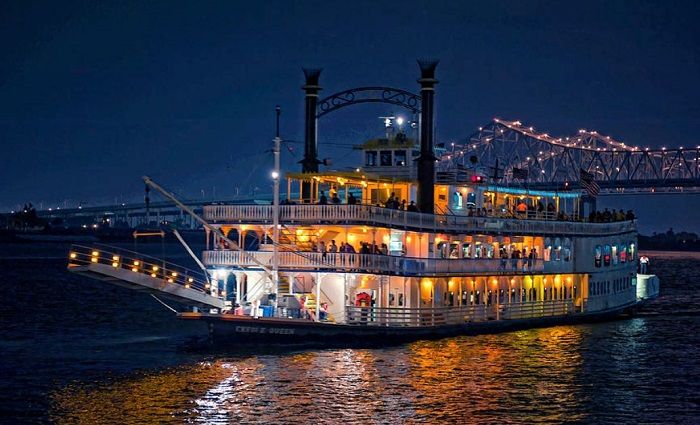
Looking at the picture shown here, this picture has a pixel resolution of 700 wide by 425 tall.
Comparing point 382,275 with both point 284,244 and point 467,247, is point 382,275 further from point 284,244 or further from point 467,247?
point 467,247

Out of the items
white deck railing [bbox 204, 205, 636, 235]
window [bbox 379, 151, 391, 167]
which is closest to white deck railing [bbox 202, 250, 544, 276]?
white deck railing [bbox 204, 205, 636, 235]

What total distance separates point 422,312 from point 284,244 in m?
5.67

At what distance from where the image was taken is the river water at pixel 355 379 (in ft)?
103

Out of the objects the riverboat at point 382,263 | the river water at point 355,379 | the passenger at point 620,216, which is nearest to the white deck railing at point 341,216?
the riverboat at point 382,263

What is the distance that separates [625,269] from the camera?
5916cm

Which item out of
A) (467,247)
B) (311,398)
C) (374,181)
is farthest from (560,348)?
(311,398)

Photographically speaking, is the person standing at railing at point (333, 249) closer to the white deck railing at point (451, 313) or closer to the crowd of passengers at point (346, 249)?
the crowd of passengers at point (346, 249)

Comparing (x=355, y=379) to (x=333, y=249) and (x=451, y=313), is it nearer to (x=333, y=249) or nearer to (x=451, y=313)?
(x=333, y=249)

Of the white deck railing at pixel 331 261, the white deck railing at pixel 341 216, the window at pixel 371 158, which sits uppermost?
the window at pixel 371 158

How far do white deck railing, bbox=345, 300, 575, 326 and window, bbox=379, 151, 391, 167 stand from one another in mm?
6956

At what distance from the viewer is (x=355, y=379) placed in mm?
A: 35781

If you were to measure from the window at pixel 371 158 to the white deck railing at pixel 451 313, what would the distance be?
727cm

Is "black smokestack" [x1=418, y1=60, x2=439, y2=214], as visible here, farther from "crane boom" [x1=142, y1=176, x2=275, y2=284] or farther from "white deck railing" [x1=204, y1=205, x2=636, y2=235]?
"crane boom" [x1=142, y1=176, x2=275, y2=284]

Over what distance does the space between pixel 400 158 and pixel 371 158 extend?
118 centimetres
